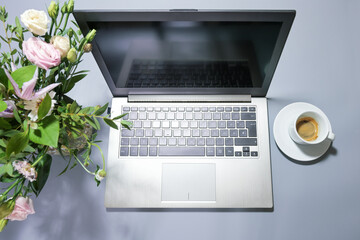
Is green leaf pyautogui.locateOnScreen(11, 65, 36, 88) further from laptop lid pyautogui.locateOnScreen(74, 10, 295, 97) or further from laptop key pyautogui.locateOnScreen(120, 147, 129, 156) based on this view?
laptop key pyautogui.locateOnScreen(120, 147, 129, 156)

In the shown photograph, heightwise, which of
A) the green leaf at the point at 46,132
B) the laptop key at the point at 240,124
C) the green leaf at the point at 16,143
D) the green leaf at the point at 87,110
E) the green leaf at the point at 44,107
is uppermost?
the laptop key at the point at 240,124

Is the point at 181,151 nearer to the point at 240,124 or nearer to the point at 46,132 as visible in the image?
the point at 240,124

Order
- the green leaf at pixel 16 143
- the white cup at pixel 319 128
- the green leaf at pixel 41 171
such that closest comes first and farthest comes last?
the green leaf at pixel 16 143
the green leaf at pixel 41 171
the white cup at pixel 319 128

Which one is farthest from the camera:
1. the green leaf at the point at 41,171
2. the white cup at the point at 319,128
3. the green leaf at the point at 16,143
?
the white cup at the point at 319,128

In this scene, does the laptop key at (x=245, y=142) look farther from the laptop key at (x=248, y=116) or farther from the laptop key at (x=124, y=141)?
the laptop key at (x=124, y=141)

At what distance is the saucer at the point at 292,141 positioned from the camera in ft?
2.39

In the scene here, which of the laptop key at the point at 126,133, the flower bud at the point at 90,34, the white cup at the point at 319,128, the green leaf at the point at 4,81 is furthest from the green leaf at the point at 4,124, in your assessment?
the white cup at the point at 319,128

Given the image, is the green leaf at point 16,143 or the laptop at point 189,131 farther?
the laptop at point 189,131

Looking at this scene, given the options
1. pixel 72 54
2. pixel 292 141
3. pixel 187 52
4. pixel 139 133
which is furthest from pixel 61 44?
pixel 292 141

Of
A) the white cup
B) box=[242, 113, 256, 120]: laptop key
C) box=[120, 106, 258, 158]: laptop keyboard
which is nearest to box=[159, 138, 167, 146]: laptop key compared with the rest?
box=[120, 106, 258, 158]: laptop keyboard

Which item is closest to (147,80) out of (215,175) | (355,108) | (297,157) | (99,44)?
(99,44)

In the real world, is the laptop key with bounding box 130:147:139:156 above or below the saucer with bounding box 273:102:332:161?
below

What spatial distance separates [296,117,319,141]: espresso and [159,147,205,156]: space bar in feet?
0.84

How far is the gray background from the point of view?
2.33 feet
